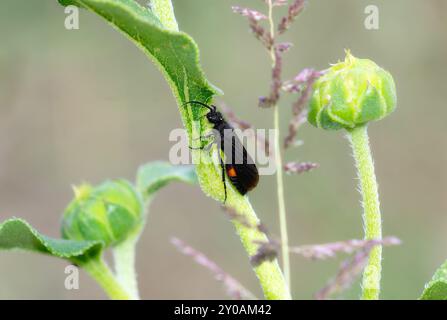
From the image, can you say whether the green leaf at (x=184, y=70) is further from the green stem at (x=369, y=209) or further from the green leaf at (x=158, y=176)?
the green leaf at (x=158, y=176)

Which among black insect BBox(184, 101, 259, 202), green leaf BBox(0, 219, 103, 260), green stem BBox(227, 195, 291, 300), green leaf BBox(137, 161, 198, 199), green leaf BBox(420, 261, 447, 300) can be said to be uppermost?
green leaf BBox(137, 161, 198, 199)

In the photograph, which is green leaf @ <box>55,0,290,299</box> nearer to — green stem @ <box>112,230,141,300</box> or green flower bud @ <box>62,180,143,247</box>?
green stem @ <box>112,230,141,300</box>

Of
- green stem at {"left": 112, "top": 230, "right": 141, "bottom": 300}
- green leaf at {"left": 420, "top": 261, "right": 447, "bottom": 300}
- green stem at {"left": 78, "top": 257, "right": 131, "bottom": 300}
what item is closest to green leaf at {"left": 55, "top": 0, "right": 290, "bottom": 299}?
green leaf at {"left": 420, "top": 261, "right": 447, "bottom": 300}

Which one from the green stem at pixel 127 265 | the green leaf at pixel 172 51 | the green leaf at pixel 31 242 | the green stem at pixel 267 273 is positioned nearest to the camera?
the green leaf at pixel 172 51

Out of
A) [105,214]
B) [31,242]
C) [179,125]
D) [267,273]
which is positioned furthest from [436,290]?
[179,125]

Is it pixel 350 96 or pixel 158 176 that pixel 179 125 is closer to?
pixel 158 176

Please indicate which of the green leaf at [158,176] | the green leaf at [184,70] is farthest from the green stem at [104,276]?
the green leaf at [184,70]
